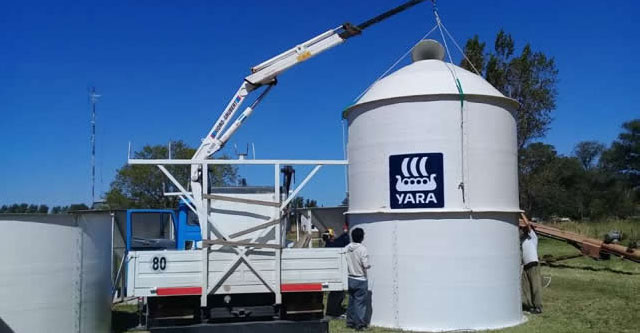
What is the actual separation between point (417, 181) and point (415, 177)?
81 millimetres

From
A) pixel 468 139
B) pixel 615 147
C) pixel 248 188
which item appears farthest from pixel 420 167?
pixel 615 147

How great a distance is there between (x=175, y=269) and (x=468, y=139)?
18.2 feet

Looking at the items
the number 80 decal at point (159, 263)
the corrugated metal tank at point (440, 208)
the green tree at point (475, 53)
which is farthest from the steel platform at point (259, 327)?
the green tree at point (475, 53)

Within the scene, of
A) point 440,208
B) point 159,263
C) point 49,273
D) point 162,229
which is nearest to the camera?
point 49,273

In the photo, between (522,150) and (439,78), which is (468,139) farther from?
(522,150)

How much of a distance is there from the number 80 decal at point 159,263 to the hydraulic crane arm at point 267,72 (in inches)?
288

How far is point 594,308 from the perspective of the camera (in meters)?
12.4

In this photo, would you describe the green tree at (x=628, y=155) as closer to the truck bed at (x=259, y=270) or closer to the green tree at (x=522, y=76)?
the green tree at (x=522, y=76)

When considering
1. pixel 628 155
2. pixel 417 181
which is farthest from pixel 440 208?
pixel 628 155

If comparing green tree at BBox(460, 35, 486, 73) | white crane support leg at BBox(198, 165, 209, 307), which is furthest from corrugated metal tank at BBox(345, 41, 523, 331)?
green tree at BBox(460, 35, 486, 73)

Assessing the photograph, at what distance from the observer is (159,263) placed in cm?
948

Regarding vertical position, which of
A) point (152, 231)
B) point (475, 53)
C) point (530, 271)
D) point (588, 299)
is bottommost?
point (588, 299)

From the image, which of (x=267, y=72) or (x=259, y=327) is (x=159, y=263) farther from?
(x=267, y=72)

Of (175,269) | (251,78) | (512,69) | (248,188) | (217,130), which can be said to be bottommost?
(175,269)
